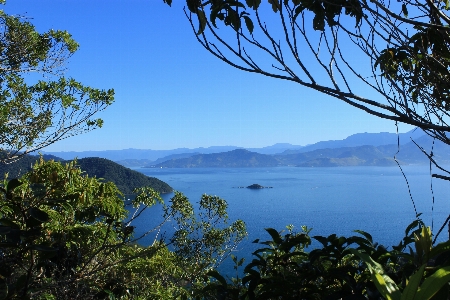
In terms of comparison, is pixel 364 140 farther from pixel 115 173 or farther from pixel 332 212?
pixel 115 173

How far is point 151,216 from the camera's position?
98.3 feet

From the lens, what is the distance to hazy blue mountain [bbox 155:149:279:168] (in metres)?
117

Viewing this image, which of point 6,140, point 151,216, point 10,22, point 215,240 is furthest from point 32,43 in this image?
point 151,216

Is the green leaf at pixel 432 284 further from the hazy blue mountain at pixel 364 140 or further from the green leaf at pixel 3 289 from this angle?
the hazy blue mountain at pixel 364 140

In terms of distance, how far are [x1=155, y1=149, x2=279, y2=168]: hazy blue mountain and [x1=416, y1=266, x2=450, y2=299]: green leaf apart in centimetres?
11538

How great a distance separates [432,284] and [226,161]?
11927 centimetres

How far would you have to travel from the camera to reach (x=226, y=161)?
392ft

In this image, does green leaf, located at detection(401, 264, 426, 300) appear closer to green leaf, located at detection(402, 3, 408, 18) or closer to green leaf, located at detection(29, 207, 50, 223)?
green leaf, located at detection(29, 207, 50, 223)

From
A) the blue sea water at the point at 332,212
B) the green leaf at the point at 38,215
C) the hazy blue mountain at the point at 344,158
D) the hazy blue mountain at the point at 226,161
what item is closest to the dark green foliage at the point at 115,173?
the blue sea water at the point at 332,212

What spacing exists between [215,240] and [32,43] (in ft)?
15.3

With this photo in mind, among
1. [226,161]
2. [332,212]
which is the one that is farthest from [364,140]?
[332,212]

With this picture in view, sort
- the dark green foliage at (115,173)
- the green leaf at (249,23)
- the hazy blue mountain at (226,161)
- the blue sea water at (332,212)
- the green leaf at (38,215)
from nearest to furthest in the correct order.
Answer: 1. the green leaf at (38,215)
2. the green leaf at (249,23)
3. the blue sea water at (332,212)
4. the dark green foliage at (115,173)
5. the hazy blue mountain at (226,161)

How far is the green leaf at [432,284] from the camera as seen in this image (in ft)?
1.16

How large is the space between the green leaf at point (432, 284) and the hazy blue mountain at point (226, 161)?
115 meters
